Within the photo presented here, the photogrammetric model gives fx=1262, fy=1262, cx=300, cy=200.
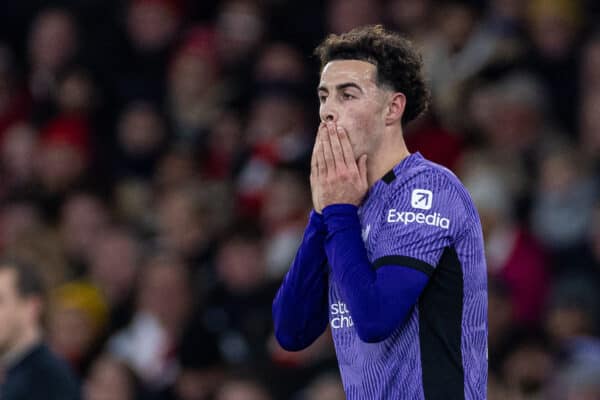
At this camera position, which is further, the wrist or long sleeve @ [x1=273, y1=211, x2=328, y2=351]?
long sleeve @ [x1=273, y1=211, x2=328, y2=351]

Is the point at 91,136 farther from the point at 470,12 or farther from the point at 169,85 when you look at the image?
the point at 470,12

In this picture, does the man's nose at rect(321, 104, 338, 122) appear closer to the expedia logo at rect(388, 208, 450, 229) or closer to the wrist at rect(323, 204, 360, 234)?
the wrist at rect(323, 204, 360, 234)

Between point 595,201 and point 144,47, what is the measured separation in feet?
15.9

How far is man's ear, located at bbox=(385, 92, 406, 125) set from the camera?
13.5 feet

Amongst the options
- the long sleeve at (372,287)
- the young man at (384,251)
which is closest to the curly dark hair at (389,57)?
the young man at (384,251)

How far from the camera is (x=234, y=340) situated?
8148 mm

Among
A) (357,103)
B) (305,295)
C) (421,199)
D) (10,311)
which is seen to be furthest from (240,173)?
(421,199)

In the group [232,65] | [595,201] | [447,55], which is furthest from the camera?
[232,65]

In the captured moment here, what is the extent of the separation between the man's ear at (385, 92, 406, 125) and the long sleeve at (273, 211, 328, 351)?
39 centimetres

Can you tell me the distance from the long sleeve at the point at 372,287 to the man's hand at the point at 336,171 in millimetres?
154

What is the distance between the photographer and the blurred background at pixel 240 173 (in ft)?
24.3

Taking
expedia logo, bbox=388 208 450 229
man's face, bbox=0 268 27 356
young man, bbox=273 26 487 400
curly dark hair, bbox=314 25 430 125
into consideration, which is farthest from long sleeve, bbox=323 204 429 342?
man's face, bbox=0 268 27 356

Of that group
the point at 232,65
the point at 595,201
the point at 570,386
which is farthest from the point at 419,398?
the point at 232,65

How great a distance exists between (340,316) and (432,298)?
0.37 m
